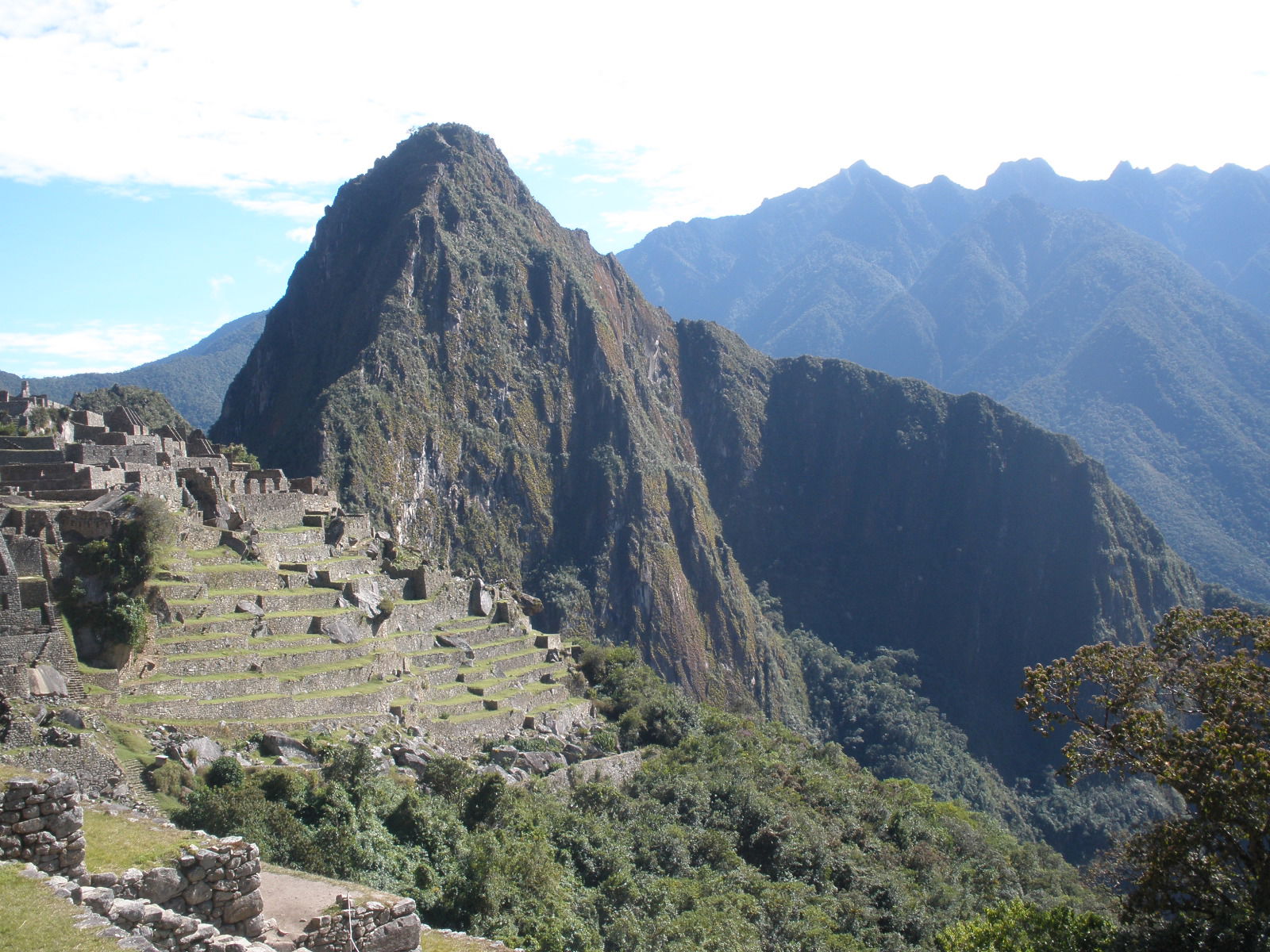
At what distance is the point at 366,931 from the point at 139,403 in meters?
66.5

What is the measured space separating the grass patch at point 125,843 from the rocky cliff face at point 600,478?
324ft

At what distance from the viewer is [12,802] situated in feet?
30.0

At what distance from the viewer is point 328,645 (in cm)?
2822

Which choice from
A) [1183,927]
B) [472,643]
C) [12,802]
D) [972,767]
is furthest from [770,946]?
[972,767]

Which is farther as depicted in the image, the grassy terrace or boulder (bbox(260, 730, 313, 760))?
the grassy terrace

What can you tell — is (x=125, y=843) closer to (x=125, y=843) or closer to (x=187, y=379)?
(x=125, y=843)

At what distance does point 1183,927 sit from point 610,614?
4941 inches

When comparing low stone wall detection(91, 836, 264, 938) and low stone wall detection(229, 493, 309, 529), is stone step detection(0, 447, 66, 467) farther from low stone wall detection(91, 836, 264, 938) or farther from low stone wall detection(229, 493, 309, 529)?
low stone wall detection(91, 836, 264, 938)

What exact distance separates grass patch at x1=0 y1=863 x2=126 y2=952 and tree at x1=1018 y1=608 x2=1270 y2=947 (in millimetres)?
13770

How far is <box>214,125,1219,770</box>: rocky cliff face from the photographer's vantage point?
13162cm

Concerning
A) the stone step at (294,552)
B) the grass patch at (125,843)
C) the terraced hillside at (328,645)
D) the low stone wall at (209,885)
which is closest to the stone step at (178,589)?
the terraced hillside at (328,645)

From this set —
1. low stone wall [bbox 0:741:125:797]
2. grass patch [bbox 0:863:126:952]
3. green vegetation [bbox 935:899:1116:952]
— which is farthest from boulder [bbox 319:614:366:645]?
grass patch [bbox 0:863:126:952]

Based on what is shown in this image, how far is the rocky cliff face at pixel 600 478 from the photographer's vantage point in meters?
132

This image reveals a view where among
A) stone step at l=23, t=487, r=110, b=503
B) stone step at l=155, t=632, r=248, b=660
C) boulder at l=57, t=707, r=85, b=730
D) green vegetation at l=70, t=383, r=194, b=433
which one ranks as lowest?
boulder at l=57, t=707, r=85, b=730
